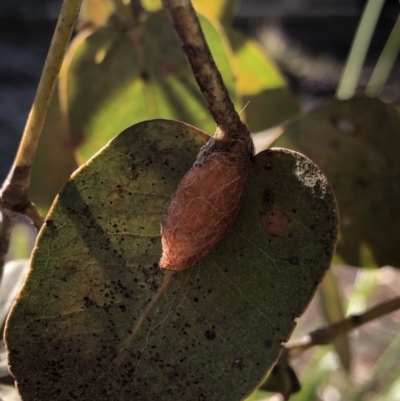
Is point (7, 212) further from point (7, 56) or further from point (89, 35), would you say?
point (7, 56)

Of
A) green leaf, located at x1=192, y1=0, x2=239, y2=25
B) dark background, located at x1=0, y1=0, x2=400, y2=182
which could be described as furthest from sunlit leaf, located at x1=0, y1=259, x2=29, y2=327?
dark background, located at x1=0, y1=0, x2=400, y2=182

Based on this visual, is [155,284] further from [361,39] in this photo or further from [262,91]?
[361,39]

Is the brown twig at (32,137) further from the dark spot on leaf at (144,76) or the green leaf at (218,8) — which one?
the green leaf at (218,8)

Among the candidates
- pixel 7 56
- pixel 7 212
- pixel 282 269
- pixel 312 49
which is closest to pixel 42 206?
pixel 7 212

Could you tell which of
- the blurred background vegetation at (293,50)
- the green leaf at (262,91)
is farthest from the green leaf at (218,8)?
the blurred background vegetation at (293,50)

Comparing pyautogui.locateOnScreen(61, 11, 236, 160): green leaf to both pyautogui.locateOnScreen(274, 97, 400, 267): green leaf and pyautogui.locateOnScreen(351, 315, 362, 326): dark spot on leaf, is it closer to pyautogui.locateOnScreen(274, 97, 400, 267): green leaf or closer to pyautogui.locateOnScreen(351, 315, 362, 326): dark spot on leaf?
pyautogui.locateOnScreen(274, 97, 400, 267): green leaf

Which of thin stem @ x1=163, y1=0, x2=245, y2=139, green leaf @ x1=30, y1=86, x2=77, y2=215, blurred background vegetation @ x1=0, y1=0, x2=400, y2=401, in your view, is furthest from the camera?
blurred background vegetation @ x1=0, y1=0, x2=400, y2=401

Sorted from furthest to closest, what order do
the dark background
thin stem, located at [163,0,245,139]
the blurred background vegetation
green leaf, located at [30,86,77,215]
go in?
1. the dark background
2. the blurred background vegetation
3. green leaf, located at [30,86,77,215]
4. thin stem, located at [163,0,245,139]
